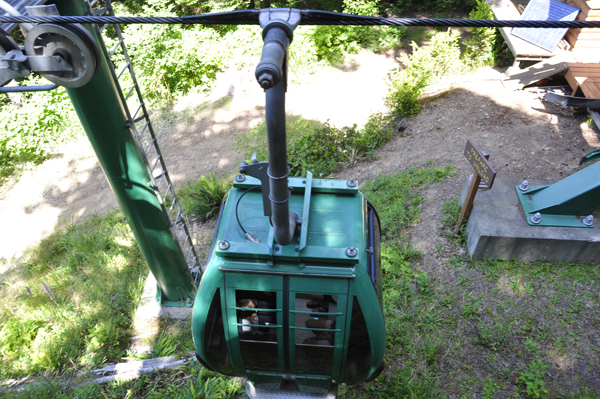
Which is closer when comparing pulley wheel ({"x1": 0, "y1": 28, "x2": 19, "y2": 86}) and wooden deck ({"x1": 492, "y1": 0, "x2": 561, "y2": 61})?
pulley wheel ({"x1": 0, "y1": 28, "x2": 19, "y2": 86})

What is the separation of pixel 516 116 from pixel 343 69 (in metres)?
5.70

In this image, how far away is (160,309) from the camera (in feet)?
19.7

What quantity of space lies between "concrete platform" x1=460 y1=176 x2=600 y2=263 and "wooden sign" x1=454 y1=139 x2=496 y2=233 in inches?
4.8

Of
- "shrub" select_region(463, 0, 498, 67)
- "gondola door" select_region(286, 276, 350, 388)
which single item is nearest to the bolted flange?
"gondola door" select_region(286, 276, 350, 388)

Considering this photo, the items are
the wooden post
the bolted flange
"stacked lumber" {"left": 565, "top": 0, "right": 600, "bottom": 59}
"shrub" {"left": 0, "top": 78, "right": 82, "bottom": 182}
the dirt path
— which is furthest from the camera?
"shrub" {"left": 0, "top": 78, "right": 82, "bottom": 182}

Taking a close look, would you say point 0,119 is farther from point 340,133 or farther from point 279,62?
point 279,62

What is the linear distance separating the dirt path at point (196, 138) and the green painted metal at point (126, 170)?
418 cm

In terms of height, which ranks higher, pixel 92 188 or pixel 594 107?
pixel 594 107

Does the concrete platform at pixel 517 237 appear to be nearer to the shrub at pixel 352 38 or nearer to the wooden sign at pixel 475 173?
the wooden sign at pixel 475 173

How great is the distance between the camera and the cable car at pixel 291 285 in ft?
9.58

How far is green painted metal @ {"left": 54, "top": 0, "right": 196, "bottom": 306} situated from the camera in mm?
3912

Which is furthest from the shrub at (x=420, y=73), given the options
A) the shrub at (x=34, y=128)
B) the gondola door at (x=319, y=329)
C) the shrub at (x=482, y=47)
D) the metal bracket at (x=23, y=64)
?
the shrub at (x=34, y=128)

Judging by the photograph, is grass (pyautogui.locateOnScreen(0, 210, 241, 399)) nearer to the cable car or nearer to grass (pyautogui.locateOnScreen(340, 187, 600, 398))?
the cable car

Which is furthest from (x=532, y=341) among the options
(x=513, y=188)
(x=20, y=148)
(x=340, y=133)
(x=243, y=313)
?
(x=20, y=148)
